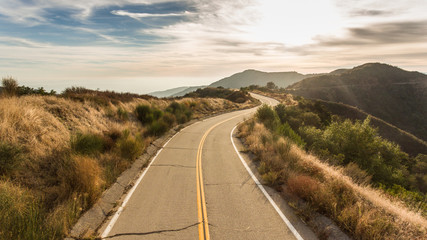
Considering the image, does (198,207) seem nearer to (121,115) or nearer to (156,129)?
(156,129)

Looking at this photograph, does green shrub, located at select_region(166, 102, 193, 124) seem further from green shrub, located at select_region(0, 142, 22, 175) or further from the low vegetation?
green shrub, located at select_region(0, 142, 22, 175)

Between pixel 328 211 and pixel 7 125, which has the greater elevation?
pixel 7 125

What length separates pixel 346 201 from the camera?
5789 millimetres

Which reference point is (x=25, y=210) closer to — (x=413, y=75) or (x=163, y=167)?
(x=163, y=167)

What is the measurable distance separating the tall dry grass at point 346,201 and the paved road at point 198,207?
3.20 ft

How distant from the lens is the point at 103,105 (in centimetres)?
1594

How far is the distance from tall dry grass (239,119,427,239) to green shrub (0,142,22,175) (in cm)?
848

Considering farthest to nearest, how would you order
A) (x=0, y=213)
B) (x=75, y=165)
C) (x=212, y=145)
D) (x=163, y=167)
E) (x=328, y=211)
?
(x=212, y=145)
(x=163, y=167)
(x=75, y=165)
(x=328, y=211)
(x=0, y=213)

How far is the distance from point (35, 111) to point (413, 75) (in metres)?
196

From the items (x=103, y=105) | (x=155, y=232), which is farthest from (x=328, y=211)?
(x=103, y=105)

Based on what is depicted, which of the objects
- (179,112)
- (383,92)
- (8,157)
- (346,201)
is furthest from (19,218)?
(383,92)

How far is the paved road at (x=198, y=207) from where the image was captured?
5.24m

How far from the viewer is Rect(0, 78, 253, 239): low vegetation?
4.70 meters

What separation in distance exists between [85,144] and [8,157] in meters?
2.95
